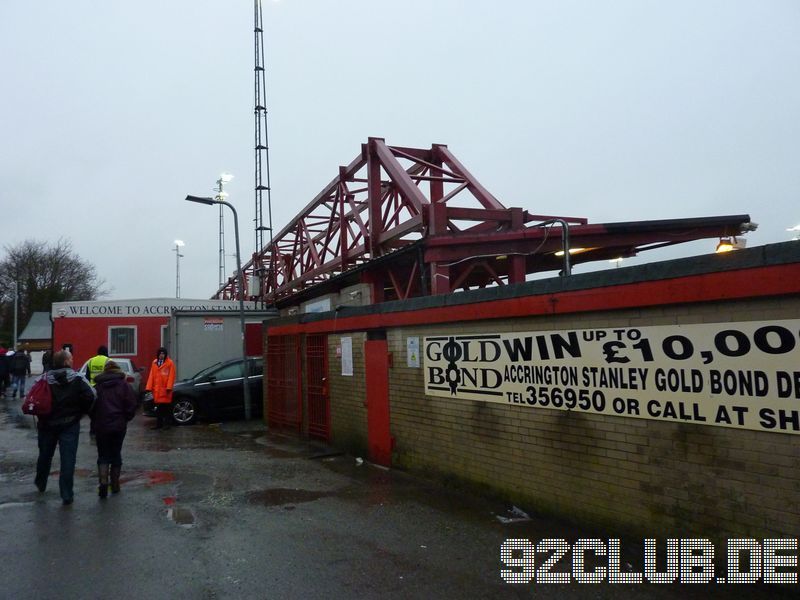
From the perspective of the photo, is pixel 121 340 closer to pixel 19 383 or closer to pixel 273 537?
pixel 19 383

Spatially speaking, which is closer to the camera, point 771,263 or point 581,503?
point 771,263

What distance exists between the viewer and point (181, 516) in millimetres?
6680

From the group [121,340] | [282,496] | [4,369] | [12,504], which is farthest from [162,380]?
[4,369]

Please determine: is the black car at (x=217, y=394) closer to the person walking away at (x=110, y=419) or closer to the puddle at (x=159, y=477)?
the puddle at (x=159, y=477)

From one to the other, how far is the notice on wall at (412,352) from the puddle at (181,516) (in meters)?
3.20

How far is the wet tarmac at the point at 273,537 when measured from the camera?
15.2ft

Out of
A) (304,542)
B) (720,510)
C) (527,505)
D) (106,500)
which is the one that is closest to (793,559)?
(720,510)

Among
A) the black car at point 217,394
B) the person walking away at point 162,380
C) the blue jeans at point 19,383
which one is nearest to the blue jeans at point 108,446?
the person walking away at point 162,380

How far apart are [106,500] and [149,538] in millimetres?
1856

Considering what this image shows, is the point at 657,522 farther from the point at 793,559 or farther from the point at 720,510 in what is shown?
the point at 793,559

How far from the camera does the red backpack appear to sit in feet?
23.4

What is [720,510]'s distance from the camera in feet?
15.2

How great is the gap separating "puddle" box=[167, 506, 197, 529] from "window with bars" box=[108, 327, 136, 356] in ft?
55.2

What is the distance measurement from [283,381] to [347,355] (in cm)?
329
